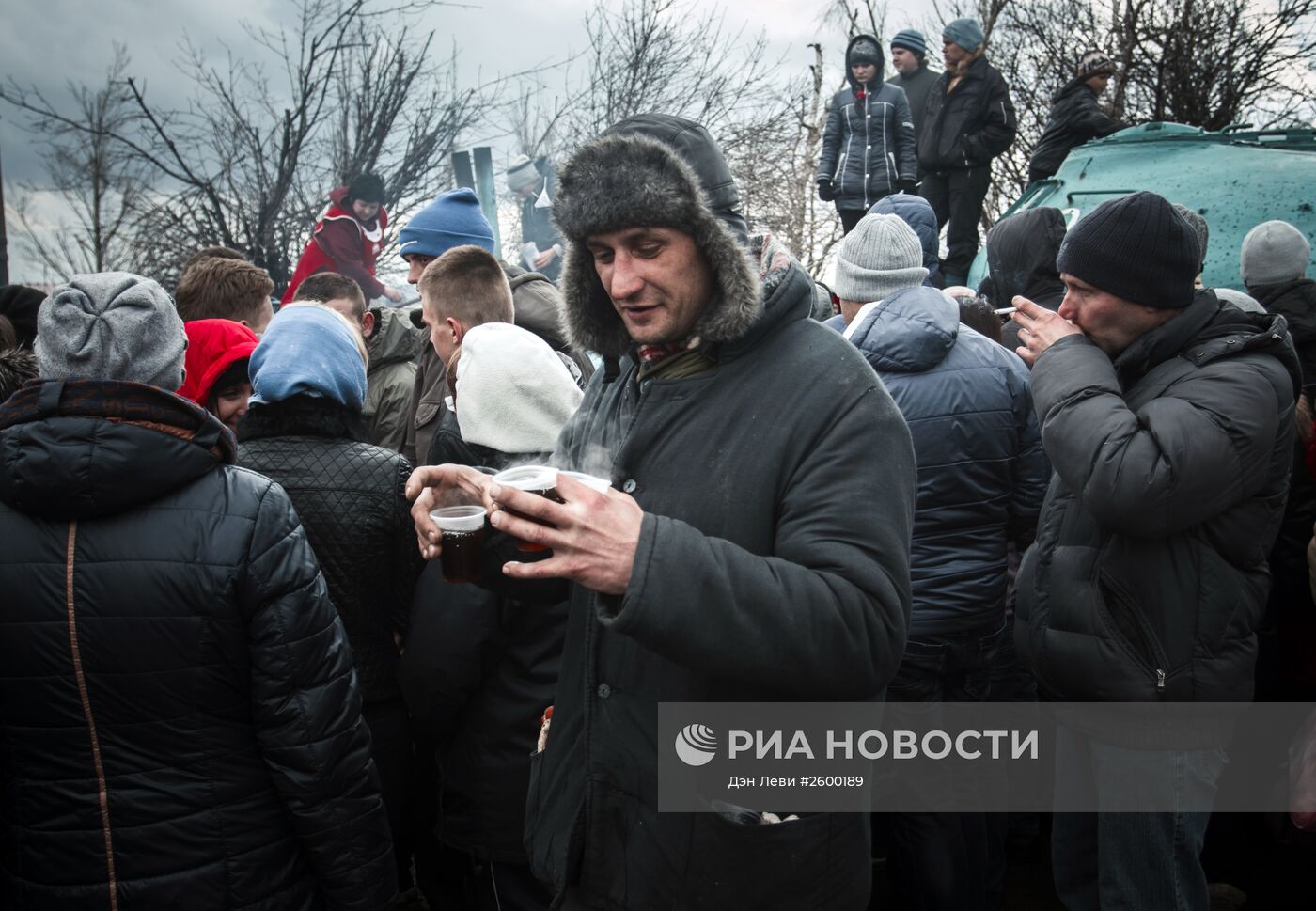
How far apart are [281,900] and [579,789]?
92 cm

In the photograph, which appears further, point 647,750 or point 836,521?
point 647,750

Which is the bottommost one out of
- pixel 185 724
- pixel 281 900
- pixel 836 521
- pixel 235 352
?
pixel 281 900

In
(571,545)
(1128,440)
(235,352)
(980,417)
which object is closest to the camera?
(571,545)

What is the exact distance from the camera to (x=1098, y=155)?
861cm

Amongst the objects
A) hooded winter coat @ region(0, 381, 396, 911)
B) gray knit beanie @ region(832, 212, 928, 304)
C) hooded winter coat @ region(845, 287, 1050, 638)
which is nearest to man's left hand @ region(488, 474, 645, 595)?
hooded winter coat @ region(0, 381, 396, 911)

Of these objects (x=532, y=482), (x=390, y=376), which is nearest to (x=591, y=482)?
(x=532, y=482)

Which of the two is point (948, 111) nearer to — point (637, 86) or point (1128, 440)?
point (637, 86)

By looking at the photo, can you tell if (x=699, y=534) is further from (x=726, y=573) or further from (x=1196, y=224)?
(x=1196, y=224)

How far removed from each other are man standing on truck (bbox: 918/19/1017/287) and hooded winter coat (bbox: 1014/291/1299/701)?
6758 millimetres

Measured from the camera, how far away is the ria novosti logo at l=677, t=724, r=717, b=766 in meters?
1.76

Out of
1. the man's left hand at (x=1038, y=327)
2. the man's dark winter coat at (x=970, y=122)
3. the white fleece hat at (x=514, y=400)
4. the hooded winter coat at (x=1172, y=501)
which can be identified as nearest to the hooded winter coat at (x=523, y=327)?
the white fleece hat at (x=514, y=400)

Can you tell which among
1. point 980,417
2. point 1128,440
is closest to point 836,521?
point 1128,440

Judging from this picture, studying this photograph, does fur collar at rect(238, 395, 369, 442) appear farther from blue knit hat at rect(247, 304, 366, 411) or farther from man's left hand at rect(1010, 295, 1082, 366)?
man's left hand at rect(1010, 295, 1082, 366)

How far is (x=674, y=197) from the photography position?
185 cm
